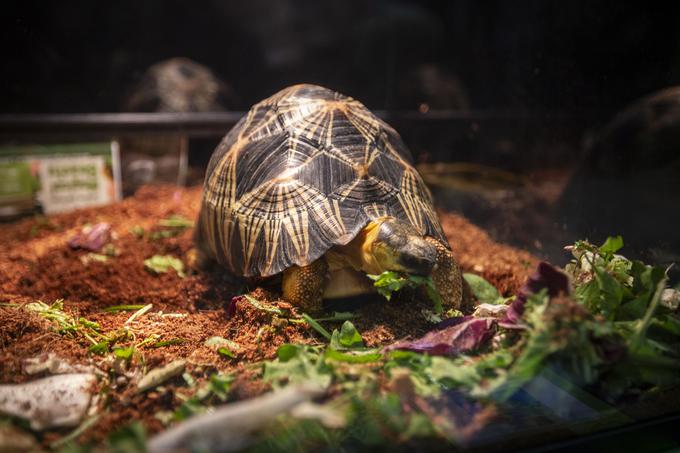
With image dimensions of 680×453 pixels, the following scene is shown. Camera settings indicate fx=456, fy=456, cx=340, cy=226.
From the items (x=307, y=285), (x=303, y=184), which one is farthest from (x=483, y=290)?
(x=303, y=184)

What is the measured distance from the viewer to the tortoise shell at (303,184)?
2494 mm

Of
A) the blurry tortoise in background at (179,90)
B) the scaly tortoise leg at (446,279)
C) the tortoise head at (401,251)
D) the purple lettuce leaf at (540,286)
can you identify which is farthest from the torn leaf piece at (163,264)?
the blurry tortoise in background at (179,90)

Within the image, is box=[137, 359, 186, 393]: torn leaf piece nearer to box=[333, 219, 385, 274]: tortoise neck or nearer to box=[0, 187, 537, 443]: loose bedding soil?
box=[0, 187, 537, 443]: loose bedding soil

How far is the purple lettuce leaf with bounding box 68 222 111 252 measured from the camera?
12.4ft

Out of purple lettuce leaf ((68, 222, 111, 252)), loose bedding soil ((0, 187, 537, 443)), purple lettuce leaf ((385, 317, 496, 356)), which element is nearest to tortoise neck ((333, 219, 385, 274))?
loose bedding soil ((0, 187, 537, 443))

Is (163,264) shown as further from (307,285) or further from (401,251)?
(401,251)

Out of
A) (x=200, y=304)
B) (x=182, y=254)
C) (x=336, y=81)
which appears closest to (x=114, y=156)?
(x=182, y=254)

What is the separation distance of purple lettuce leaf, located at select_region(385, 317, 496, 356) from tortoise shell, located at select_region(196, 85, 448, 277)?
62cm

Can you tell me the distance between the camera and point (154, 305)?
295 centimetres

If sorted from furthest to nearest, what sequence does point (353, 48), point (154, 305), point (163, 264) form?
point (353, 48) → point (163, 264) → point (154, 305)

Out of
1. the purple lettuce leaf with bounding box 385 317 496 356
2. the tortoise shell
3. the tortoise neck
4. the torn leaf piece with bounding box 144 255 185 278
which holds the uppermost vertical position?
the tortoise shell

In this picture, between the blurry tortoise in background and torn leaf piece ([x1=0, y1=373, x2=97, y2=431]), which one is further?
the blurry tortoise in background

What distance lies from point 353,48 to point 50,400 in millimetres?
5908

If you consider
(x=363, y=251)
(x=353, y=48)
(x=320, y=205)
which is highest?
(x=353, y=48)
